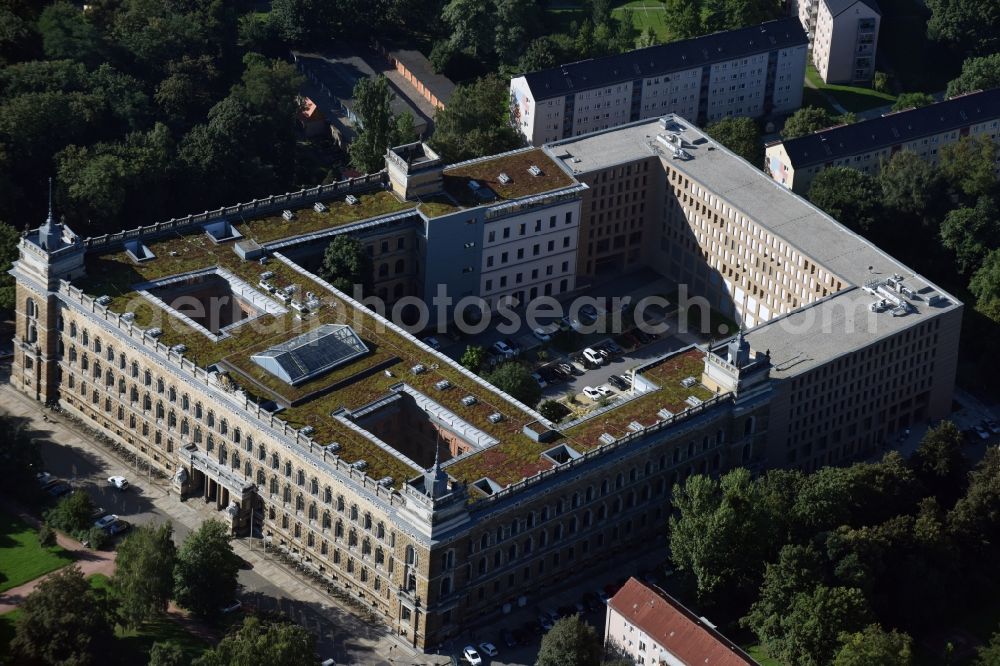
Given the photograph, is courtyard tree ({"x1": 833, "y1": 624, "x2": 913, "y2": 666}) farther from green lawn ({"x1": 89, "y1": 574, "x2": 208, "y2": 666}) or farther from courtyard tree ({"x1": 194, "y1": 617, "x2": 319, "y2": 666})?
green lawn ({"x1": 89, "y1": 574, "x2": 208, "y2": 666})

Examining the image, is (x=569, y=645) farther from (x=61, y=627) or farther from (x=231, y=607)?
(x=61, y=627)

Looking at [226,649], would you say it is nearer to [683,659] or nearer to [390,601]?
[390,601]

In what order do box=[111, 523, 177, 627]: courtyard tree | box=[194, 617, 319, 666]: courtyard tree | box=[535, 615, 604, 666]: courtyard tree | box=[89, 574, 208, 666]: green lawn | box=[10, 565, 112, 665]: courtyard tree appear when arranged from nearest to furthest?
box=[194, 617, 319, 666]: courtyard tree, box=[10, 565, 112, 665]: courtyard tree, box=[535, 615, 604, 666]: courtyard tree, box=[89, 574, 208, 666]: green lawn, box=[111, 523, 177, 627]: courtyard tree

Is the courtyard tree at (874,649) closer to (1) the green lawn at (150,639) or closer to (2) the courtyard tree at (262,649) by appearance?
(2) the courtyard tree at (262,649)

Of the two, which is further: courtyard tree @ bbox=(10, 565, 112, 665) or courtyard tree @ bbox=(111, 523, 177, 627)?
courtyard tree @ bbox=(111, 523, 177, 627)

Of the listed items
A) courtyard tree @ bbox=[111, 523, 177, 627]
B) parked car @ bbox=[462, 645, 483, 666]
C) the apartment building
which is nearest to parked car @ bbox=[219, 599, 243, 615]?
courtyard tree @ bbox=[111, 523, 177, 627]

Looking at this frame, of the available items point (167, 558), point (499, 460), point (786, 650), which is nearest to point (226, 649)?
point (167, 558)

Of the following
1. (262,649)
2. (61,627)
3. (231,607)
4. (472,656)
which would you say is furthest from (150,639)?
(472,656)

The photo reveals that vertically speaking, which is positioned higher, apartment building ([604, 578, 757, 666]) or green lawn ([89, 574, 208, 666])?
apartment building ([604, 578, 757, 666])
